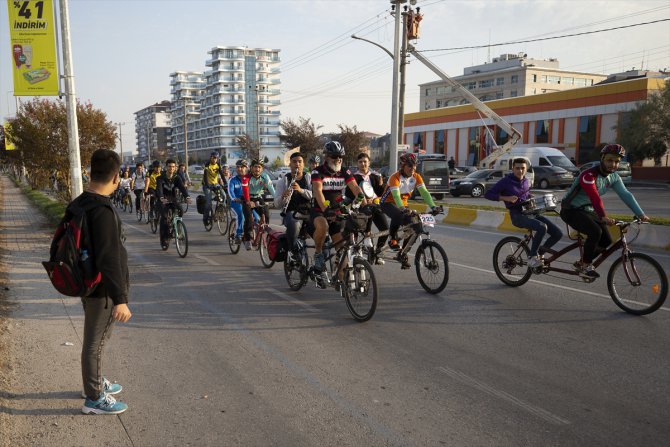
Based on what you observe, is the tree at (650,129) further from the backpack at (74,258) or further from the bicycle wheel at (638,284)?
the backpack at (74,258)

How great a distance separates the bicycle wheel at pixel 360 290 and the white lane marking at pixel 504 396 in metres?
1.41

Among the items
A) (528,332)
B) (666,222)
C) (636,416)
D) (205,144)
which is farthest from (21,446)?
(205,144)

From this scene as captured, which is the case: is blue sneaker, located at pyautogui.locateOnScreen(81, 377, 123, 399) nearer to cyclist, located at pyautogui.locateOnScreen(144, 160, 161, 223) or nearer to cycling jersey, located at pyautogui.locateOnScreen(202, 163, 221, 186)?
cyclist, located at pyautogui.locateOnScreen(144, 160, 161, 223)

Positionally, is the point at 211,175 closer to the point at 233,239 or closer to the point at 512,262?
the point at 233,239

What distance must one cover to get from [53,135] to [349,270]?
14.6m

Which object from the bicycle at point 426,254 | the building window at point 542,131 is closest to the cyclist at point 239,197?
the bicycle at point 426,254

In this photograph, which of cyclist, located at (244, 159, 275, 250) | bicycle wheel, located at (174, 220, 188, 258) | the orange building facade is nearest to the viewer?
bicycle wheel, located at (174, 220, 188, 258)

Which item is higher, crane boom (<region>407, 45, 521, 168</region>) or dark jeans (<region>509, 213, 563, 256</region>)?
crane boom (<region>407, 45, 521, 168</region>)

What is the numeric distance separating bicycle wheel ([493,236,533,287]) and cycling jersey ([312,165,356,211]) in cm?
251

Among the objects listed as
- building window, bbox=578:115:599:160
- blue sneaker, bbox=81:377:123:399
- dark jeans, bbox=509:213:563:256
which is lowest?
blue sneaker, bbox=81:377:123:399

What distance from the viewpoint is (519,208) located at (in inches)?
293

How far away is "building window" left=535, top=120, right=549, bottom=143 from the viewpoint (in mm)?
51188

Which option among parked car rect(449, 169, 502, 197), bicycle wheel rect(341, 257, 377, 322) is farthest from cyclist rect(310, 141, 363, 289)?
parked car rect(449, 169, 502, 197)

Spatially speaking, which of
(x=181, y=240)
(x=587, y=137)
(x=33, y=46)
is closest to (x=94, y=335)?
(x=181, y=240)
